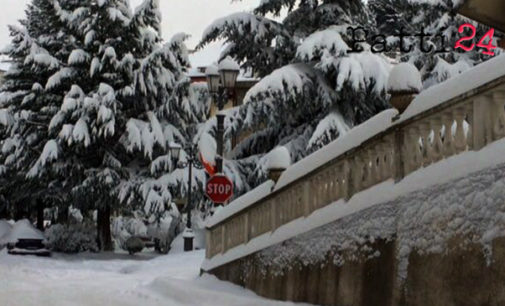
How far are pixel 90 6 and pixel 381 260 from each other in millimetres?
27944

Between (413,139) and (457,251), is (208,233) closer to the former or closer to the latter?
(413,139)

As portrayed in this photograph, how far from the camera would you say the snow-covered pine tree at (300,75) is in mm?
21281

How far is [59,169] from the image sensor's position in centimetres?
3178

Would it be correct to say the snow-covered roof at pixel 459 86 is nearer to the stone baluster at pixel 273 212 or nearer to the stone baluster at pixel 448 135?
the stone baluster at pixel 448 135

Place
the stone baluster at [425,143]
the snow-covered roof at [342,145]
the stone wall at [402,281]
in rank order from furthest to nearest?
the snow-covered roof at [342,145], the stone baluster at [425,143], the stone wall at [402,281]

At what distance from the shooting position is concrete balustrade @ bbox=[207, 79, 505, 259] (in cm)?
696

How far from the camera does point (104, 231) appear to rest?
33406 mm

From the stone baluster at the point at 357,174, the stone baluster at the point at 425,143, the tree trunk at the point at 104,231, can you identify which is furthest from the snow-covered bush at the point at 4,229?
the stone baluster at the point at 425,143

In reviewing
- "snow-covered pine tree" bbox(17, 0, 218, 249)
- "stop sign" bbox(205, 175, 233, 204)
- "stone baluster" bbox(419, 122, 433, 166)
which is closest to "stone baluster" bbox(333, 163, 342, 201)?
"stone baluster" bbox(419, 122, 433, 166)

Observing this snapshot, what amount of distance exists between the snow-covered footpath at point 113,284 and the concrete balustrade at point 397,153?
5.48 feet

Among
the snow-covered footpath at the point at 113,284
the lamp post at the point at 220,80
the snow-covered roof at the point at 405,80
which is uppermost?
the lamp post at the point at 220,80

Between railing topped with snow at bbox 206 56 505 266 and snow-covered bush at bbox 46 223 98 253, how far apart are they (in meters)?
18.1

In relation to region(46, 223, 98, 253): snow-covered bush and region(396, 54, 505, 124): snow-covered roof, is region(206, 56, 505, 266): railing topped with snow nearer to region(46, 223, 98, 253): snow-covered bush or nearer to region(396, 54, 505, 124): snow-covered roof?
region(396, 54, 505, 124): snow-covered roof

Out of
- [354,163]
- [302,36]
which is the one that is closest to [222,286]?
[354,163]
